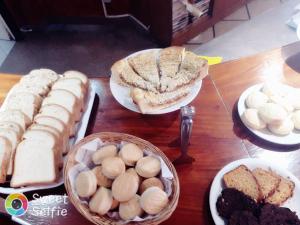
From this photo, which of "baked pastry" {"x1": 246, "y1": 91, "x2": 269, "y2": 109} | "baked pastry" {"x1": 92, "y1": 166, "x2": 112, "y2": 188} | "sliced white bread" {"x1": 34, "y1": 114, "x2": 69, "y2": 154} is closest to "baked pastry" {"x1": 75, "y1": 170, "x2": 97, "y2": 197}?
"baked pastry" {"x1": 92, "y1": 166, "x2": 112, "y2": 188}

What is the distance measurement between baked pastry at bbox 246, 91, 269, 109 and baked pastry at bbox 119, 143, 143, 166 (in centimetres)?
35

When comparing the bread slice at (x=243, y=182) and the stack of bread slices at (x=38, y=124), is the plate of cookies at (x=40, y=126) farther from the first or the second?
the bread slice at (x=243, y=182)

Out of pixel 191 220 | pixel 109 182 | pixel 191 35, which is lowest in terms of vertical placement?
pixel 191 35

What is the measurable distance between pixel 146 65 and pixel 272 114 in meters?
0.42

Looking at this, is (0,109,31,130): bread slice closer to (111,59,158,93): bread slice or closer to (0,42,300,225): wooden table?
(0,42,300,225): wooden table

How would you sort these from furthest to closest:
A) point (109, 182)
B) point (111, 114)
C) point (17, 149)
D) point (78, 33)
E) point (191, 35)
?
1. point (78, 33)
2. point (191, 35)
3. point (111, 114)
4. point (17, 149)
5. point (109, 182)

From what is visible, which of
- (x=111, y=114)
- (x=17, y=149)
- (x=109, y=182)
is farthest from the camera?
(x=111, y=114)

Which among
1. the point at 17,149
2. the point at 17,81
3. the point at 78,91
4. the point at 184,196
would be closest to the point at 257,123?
the point at 184,196

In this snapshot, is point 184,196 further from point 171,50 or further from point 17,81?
point 17,81

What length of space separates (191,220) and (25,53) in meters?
1.73

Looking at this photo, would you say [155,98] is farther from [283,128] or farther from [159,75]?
[283,128]

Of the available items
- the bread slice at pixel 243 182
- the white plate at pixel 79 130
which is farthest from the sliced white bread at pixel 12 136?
the bread slice at pixel 243 182

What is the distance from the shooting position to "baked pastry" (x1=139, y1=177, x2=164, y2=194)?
65cm

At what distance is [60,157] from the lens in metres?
0.77
